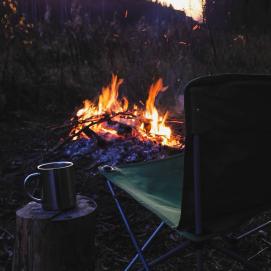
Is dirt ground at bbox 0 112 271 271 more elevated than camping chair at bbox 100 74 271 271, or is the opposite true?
camping chair at bbox 100 74 271 271

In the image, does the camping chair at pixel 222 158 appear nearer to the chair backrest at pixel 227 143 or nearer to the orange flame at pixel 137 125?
the chair backrest at pixel 227 143

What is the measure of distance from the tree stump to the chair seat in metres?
0.23

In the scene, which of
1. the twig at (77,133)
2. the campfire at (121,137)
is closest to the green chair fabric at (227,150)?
the campfire at (121,137)

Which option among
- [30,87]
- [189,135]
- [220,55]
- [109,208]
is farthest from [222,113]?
[220,55]

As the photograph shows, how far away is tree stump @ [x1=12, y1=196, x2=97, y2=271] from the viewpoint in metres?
2.05

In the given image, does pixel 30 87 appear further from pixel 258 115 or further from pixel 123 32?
pixel 258 115

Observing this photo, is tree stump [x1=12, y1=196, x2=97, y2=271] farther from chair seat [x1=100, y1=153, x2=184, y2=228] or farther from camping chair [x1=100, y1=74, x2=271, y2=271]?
camping chair [x1=100, y1=74, x2=271, y2=271]

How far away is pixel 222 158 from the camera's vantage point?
1.61 m

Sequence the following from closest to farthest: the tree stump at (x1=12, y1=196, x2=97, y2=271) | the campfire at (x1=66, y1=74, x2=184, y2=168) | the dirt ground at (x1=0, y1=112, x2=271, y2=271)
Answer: the tree stump at (x1=12, y1=196, x2=97, y2=271) < the dirt ground at (x1=0, y1=112, x2=271, y2=271) < the campfire at (x1=66, y1=74, x2=184, y2=168)

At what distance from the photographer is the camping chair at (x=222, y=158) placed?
1.52 m

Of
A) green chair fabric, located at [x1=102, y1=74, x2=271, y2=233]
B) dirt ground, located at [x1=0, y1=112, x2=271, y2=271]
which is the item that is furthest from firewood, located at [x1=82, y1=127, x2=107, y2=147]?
green chair fabric, located at [x1=102, y1=74, x2=271, y2=233]

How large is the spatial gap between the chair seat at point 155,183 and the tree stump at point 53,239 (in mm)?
232

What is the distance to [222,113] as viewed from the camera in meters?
1.55

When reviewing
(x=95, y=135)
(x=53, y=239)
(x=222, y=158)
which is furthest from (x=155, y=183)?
(x=95, y=135)
